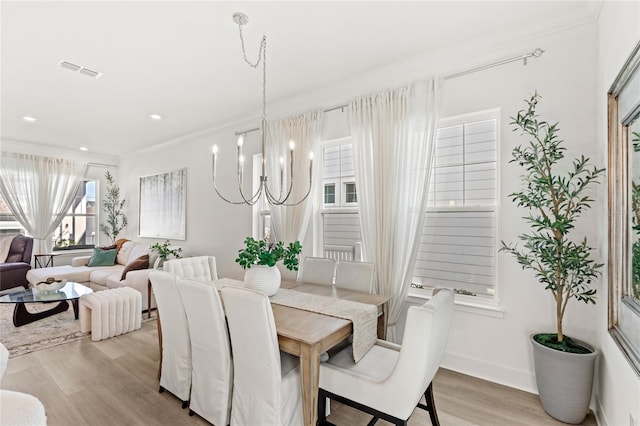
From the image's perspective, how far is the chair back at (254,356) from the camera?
5.54 feet

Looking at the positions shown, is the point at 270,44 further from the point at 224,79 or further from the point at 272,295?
the point at 272,295

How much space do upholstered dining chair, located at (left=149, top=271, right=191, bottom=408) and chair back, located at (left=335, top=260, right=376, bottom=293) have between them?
1.37 m

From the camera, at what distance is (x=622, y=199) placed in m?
1.68

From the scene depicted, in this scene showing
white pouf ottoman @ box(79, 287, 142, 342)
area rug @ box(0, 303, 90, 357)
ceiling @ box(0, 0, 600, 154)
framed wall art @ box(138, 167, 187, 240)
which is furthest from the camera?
framed wall art @ box(138, 167, 187, 240)

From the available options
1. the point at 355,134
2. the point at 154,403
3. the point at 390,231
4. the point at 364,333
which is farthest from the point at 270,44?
the point at 154,403

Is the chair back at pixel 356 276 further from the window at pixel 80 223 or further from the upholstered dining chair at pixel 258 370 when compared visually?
the window at pixel 80 223

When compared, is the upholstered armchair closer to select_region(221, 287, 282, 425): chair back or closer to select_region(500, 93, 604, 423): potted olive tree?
select_region(221, 287, 282, 425): chair back

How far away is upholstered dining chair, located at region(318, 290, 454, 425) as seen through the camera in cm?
152

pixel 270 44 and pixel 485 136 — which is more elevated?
pixel 270 44

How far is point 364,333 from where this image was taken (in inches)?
77.8

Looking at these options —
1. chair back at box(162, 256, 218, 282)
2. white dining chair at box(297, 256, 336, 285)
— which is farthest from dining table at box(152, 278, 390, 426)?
chair back at box(162, 256, 218, 282)

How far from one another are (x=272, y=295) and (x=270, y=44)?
2194mm

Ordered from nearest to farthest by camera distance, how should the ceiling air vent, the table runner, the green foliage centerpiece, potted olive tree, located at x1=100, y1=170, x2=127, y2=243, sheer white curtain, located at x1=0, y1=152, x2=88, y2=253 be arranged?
the table runner → the green foliage centerpiece → the ceiling air vent → sheer white curtain, located at x1=0, y1=152, x2=88, y2=253 → potted olive tree, located at x1=100, y1=170, x2=127, y2=243

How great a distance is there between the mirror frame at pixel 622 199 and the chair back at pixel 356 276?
1.60 m
